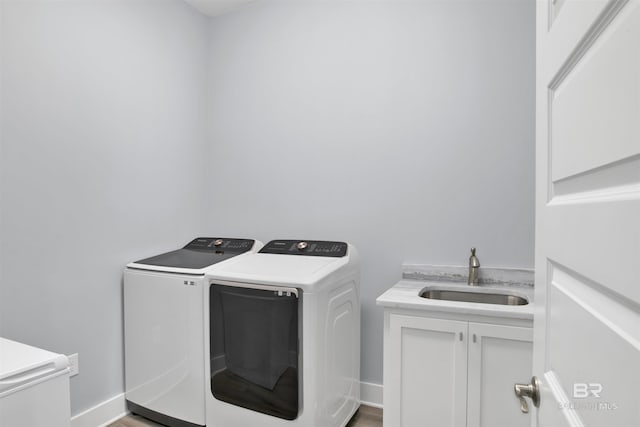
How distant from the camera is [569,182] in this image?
65 centimetres

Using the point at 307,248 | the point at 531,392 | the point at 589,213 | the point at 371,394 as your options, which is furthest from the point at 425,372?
the point at 589,213

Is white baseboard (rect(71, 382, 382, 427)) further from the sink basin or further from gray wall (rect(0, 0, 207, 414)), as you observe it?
the sink basin

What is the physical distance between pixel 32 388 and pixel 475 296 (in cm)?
200

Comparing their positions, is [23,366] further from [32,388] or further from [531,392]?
[531,392]

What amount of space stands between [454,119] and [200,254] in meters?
1.77

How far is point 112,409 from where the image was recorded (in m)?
2.28

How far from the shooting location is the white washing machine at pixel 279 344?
73.9 inches

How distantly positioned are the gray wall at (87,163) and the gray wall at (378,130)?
450 millimetres

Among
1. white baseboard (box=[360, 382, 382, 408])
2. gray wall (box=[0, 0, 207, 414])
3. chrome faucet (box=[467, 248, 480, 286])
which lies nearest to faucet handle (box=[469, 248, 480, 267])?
chrome faucet (box=[467, 248, 480, 286])

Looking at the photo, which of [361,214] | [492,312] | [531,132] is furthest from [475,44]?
[492,312]

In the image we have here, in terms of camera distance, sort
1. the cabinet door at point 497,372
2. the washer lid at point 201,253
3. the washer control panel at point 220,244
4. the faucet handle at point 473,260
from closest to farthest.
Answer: the cabinet door at point 497,372 → the faucet handle at point 473,260 → the washer lid at point 201,253 → the washer control panel at point 220,244
